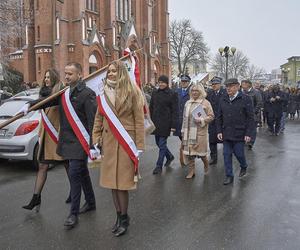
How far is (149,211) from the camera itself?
5.74 meters

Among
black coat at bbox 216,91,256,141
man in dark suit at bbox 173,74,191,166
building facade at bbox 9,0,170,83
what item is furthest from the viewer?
building facade at bbox 9,0,170,83

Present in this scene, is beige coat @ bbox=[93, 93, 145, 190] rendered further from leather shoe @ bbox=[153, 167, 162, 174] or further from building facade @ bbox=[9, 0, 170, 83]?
building facade @ bbox=[9, 0, 170, 83]

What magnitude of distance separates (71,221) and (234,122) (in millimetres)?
3608

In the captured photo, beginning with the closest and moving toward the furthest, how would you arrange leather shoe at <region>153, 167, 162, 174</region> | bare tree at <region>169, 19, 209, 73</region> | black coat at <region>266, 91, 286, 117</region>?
1. leather shoe at <region>153, 167, 162, 174</region>
2. black coat at <region>266, 91, 286, 117</region>
3. bare tree at <region>169, 19, 209, 73</region>

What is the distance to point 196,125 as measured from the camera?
311 inches

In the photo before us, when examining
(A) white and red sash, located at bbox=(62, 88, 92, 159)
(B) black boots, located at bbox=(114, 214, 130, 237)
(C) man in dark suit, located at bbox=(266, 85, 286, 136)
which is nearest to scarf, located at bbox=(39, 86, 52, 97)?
(A) white and red sash, located at bbox=(62, 88, 92, 159)

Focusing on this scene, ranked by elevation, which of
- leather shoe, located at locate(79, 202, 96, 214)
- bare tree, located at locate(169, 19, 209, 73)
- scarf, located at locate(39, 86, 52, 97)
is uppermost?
bare tree, located at locate(169, 19, 209, 73)

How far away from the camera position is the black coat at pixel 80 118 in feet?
16.6

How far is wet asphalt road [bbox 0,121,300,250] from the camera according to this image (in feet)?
15.1

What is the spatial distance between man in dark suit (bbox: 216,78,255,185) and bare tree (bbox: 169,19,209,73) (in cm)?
7012

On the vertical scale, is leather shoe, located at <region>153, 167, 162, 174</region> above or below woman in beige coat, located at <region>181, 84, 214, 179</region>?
below

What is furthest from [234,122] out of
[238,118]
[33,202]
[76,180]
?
[33,202]

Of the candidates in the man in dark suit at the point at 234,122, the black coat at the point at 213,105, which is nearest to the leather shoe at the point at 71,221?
the man in dark suit at the point at 234,122

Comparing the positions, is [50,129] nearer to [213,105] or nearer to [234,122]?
[234,122]
